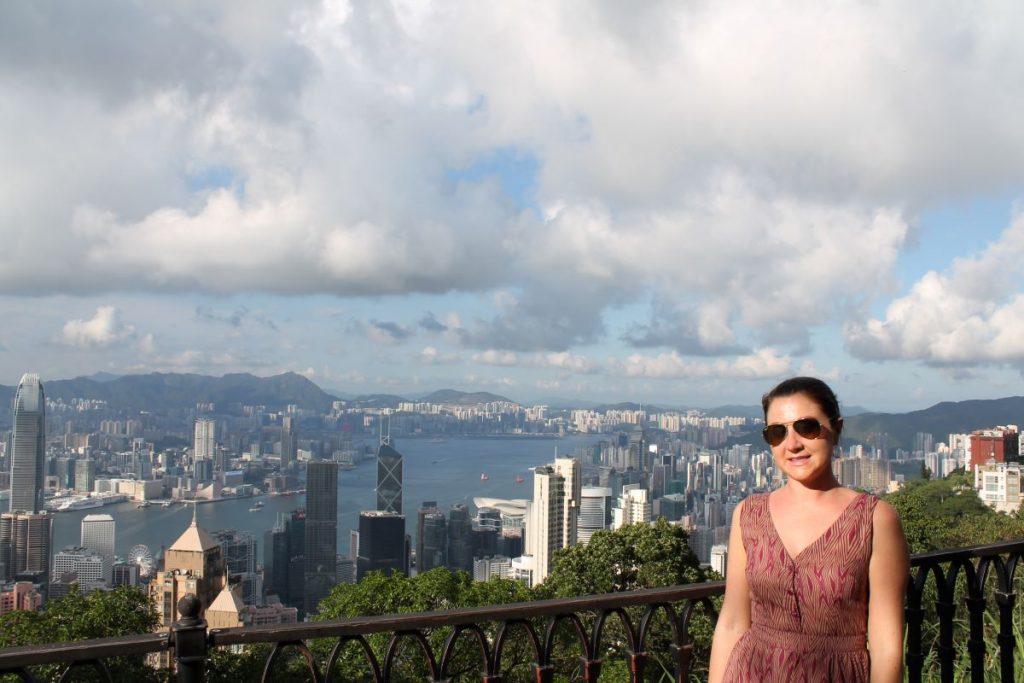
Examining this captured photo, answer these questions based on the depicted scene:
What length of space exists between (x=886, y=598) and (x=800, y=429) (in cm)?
40

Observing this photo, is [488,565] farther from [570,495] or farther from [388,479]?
[388,479]

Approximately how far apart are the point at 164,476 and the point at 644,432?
52.6m

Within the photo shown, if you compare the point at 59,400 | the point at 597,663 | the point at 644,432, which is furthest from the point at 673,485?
the point at 597,663

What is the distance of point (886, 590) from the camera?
1.71 meters

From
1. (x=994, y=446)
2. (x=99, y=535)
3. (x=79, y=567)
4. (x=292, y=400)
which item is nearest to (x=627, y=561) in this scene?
(x=79, y=567)

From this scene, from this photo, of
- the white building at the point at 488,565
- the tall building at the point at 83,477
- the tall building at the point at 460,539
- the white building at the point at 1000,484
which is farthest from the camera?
the tall building at the point at 83,477

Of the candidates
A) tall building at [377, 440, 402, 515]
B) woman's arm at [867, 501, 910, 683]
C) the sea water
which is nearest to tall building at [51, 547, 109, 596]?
the sea water

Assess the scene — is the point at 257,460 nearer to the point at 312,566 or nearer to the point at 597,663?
the point at 312,566

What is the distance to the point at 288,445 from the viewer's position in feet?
284

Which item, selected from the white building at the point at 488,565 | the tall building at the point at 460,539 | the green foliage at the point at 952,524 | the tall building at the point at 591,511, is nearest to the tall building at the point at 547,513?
the tall building at the point at 591,511

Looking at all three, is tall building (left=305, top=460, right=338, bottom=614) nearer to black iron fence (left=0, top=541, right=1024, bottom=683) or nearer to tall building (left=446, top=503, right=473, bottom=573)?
tall building (left=446, top=503, right=473, bottom=573)

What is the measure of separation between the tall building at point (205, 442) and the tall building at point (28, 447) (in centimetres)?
1517

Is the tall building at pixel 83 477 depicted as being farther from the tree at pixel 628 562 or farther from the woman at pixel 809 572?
the woman at pixel 809 572

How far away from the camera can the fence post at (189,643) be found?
76.4 inches
